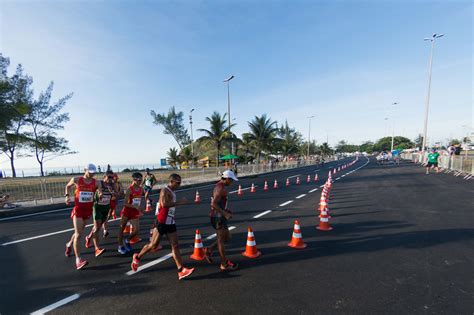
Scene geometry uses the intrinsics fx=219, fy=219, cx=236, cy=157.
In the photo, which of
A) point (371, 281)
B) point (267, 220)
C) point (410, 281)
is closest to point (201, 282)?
point (371, 281)

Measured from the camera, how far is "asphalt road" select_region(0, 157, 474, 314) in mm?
2787

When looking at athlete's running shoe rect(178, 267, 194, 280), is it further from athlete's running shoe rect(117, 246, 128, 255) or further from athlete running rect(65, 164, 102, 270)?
athlete running rect(65, 164, 102, 270)

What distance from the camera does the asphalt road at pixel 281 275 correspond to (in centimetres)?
279

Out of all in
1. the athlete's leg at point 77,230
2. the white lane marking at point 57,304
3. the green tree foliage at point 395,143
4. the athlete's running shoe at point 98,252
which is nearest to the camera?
the white lane marking at point 57,304

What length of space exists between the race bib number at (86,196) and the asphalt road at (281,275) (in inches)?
46.5

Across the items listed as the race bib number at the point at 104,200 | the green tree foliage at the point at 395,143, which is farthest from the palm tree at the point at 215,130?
the green tree foliage at the point at 395,143

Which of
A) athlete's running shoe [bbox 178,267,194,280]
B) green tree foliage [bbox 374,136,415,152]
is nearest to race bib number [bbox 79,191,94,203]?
athlete's running shoe [bbox 178,267,194,280]

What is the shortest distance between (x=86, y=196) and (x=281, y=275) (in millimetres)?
3742

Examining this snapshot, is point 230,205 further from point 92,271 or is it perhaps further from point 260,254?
point 92,271

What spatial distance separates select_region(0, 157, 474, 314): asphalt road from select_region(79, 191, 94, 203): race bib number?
1.18 meters

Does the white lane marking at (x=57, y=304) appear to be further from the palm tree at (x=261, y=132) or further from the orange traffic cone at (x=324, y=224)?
the palm tree at (x=261, y=132)

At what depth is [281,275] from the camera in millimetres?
3477

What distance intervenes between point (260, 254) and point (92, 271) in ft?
9.76

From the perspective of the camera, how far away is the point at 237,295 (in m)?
2.99
